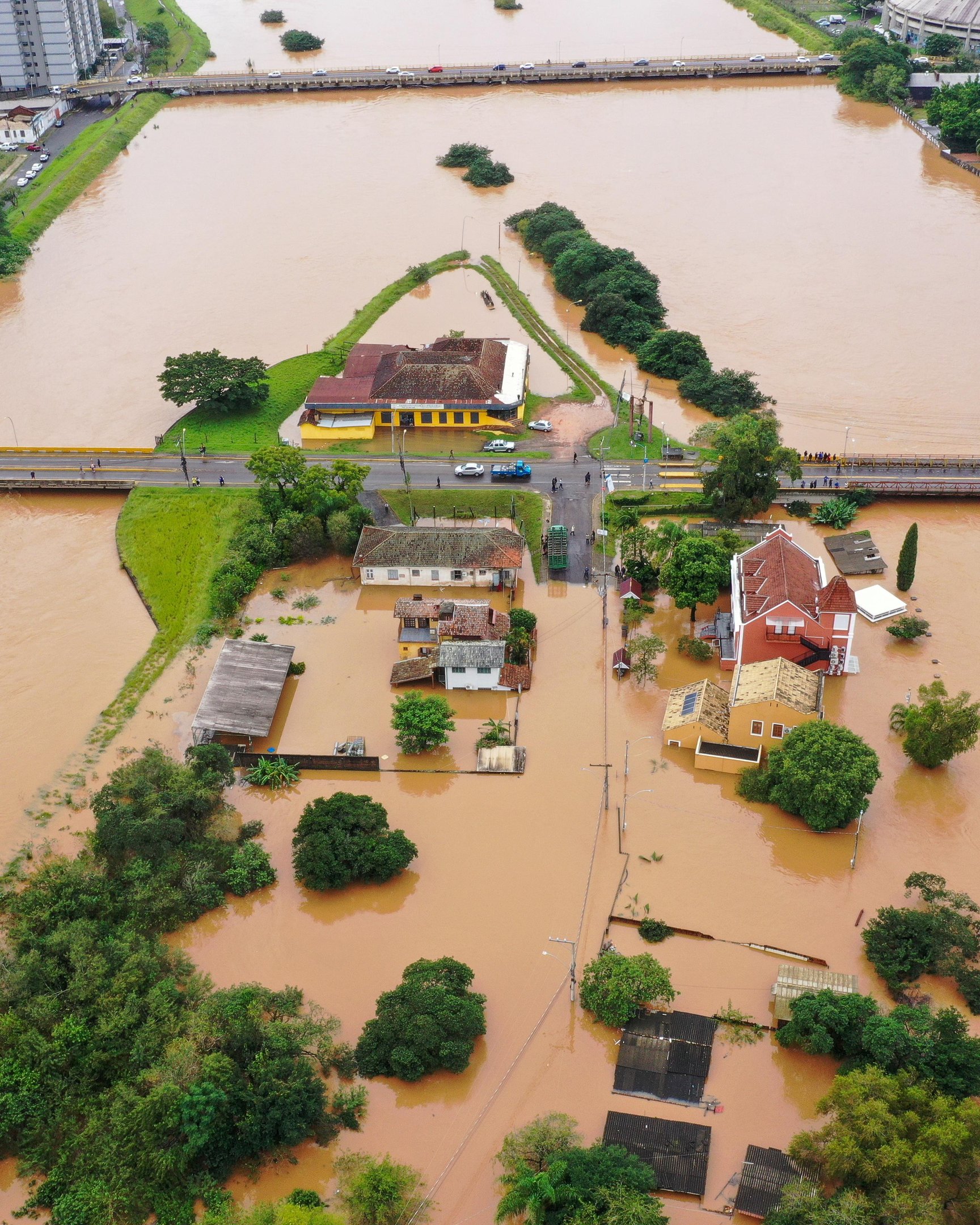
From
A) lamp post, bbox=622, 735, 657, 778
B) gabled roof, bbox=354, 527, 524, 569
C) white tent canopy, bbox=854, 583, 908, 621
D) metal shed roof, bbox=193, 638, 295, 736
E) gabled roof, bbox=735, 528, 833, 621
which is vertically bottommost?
lamp post, bbox=622, 735, 657, 778

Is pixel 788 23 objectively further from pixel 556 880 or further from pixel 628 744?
pixel 556 880

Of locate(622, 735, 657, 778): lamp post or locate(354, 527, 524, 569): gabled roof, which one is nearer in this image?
locate(622, 735, 657, 778): lamp post

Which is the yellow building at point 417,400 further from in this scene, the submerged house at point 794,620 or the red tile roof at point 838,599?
the red tile roof at point 838,599

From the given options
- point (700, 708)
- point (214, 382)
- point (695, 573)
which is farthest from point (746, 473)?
point (214, 382)

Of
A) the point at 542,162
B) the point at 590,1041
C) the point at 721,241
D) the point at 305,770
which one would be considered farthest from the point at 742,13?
the point at 590,1041

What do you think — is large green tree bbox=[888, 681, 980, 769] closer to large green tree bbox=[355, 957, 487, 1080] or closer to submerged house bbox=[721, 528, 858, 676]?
submerged house bbox=[721, 528, 858, 676]

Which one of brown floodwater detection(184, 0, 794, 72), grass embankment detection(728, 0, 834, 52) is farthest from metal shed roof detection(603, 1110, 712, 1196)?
grass embankment detection(728, 0, 834, 52)

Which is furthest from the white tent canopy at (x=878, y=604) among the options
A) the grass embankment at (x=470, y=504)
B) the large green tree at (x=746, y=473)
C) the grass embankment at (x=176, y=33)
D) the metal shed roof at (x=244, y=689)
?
the grass embankment at (x=176, y=33)
